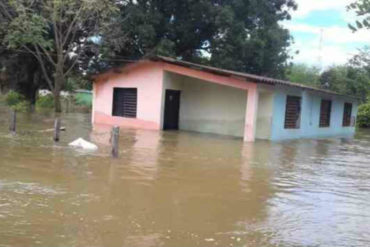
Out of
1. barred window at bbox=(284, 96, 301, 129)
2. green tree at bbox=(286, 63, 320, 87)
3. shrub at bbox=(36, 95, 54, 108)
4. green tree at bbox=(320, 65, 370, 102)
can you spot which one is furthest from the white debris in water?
green tree at bbox=(286, 63, 320, 87)

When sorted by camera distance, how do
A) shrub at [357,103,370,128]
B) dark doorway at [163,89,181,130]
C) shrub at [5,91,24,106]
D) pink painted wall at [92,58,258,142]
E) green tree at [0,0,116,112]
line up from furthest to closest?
1. shrub at [357,103,370,128]
2. shrub at [5,91,24,106]
3. green tree at [0,0,116,112]
4. dark doorway at [163,89,181,130]
5. pink painted wall at [92,58,258,142]

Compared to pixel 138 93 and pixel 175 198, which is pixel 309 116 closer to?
pixel 138 93

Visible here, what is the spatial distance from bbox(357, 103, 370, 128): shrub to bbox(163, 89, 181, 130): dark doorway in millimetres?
21769

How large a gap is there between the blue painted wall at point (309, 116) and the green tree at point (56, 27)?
35.9ft

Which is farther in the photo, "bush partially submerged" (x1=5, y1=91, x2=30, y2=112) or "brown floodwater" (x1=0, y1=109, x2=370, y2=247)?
"bush partially submerged" (x1=5, y1=91, x2=30, y2=112)

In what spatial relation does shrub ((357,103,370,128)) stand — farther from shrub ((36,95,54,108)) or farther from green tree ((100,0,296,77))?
shrub ((36,95,54,108))

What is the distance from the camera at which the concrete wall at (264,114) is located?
22266 mm

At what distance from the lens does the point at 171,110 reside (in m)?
25.5

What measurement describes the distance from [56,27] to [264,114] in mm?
14167

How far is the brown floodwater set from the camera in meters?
6.63

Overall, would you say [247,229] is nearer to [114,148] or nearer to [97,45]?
[114,148]

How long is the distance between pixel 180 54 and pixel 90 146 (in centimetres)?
2080

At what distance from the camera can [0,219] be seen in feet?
22.6

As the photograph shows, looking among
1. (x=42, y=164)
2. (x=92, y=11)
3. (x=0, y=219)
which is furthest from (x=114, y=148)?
(x=92, y=11)
